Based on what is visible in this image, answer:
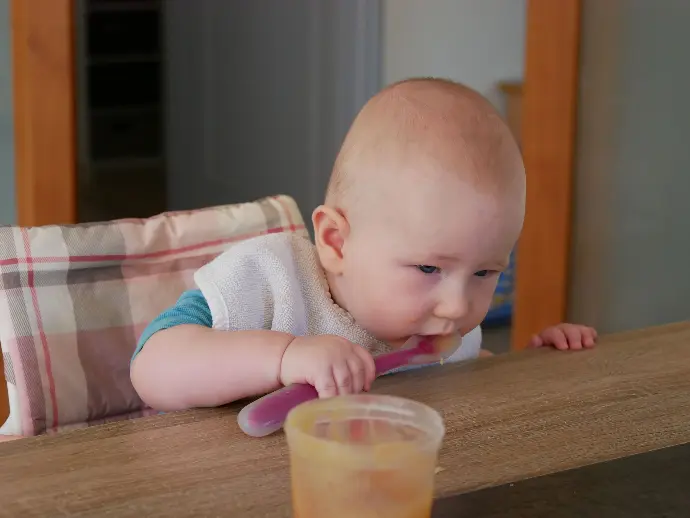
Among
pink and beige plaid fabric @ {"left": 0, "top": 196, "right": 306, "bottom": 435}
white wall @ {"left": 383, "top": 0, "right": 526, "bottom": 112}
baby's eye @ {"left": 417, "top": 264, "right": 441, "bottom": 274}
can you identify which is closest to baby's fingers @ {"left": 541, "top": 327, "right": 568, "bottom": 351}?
baby's eye @ {"left": 417, "top": 264, "right": 441, "bottom": 274}

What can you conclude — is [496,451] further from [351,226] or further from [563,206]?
[563,206]

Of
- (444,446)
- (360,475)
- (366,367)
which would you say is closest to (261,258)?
(366,367)

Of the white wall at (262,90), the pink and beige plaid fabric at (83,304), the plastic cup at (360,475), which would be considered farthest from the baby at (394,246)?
the white wall at (262,90)

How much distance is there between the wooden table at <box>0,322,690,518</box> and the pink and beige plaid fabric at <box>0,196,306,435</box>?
0.39 metres

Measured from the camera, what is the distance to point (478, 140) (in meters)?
0.99

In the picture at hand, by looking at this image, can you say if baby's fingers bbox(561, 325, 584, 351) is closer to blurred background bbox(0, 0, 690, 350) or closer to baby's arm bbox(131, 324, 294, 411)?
baby's arm bbox(131, 324, 294, 411)

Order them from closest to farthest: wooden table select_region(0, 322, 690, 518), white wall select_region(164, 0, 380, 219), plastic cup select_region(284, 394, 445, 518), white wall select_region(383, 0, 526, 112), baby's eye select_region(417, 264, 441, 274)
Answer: plastic cup select_region(284, 394, 445, 518) → wooden table select_region(0, 322, 690, 518) → baby's eye select_region(417, 264, 441, 274) → white wall select_region(383, 0, 526, 112) → white wall select_region(164, 0, 380, 219)

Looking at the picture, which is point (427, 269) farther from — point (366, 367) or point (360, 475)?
point (360, 475)

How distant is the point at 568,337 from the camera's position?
1.14 m

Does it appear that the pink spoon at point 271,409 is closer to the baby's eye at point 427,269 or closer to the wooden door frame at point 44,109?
the baby's eye at point 427,269

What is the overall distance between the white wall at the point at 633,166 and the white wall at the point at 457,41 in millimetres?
840

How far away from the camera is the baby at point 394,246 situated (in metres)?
0.93

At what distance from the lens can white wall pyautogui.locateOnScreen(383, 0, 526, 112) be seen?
11.5 feet

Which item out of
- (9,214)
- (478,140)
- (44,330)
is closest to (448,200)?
(478,140)
